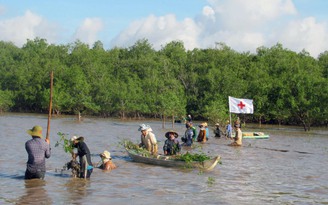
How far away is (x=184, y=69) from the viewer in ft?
247

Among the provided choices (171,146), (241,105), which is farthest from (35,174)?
(241,105)

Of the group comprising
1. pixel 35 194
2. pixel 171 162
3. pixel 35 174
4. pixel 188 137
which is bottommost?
pixel 35 194

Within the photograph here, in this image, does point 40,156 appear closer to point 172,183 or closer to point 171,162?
point 172,183

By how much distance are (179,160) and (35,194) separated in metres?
6.43

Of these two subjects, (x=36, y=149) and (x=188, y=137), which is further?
(x=188, y=137)

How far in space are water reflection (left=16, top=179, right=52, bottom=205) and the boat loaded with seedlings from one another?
205 inches

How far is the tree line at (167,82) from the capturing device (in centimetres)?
5562

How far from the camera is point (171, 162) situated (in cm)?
1770

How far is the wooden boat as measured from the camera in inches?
666

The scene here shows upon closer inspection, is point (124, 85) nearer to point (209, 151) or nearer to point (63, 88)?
point (63, 88)

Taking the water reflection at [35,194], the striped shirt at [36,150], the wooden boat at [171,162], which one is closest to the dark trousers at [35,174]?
the water reflection at [35,194]

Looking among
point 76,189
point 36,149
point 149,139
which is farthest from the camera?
point 149,139

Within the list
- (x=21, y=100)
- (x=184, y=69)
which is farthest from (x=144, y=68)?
(x=21, y=100)

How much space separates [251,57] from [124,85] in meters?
22.2
